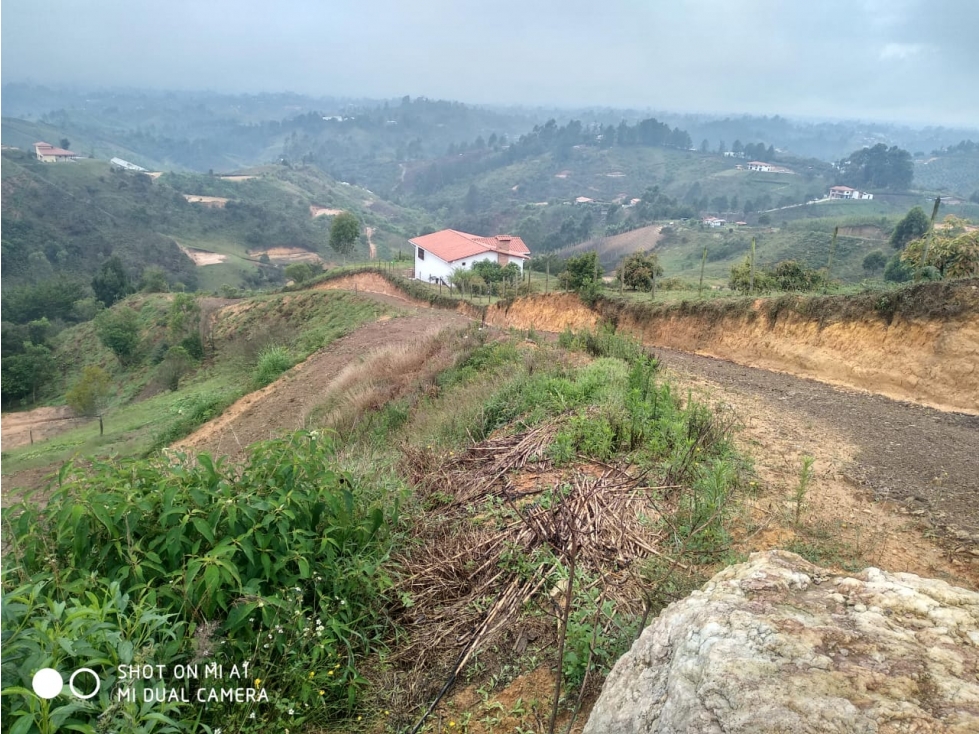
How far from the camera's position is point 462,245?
168 feet

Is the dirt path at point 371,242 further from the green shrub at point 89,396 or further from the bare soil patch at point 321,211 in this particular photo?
the green shrub at point 89,396

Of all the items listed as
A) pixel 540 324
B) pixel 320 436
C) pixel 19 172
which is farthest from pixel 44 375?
pixel 19 172

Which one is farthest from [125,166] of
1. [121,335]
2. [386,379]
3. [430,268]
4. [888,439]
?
[888,439]

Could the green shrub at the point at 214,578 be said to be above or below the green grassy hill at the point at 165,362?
above

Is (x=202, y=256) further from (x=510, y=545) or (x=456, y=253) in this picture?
(x=510, y=545)

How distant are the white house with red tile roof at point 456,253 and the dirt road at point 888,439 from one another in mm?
37086

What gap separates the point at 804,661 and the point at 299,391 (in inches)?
586

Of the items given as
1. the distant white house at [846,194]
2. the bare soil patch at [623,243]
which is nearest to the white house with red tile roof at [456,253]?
the bare soil patch at [623,243]

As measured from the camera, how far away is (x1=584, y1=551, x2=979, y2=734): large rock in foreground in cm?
183

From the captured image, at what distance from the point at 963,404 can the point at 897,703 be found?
949 cm

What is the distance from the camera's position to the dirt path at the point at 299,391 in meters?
13.5

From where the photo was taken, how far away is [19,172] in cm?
7500

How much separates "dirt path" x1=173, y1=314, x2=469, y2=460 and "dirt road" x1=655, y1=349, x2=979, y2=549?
8384 millimetres

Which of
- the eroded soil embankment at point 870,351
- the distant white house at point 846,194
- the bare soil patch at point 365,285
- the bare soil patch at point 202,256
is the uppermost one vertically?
the distant white house at point 846,194
